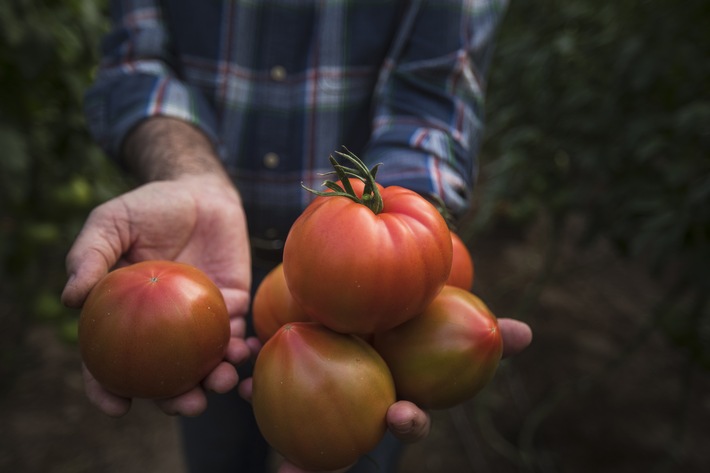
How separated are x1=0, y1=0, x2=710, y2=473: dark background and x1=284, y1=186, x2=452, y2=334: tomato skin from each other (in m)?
0.93

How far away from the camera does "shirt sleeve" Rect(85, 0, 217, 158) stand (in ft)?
4.72

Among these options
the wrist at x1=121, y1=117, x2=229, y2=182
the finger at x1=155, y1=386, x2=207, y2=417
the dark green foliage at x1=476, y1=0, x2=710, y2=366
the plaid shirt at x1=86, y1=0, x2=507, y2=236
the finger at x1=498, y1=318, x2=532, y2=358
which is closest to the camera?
the finger at x1=155, y1=386, x2=207, y2=417

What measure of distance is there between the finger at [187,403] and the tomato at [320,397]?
0.13 m

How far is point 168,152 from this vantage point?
1354mm

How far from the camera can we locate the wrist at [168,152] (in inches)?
51.4

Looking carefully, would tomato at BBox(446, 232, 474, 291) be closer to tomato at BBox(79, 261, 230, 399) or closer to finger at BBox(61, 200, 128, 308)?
tomato at BBox(79, 261, 230, 399)

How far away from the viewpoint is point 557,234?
2.48 metres

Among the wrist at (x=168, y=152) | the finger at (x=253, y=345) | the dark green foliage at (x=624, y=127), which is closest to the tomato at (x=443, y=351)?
the finger at (x=253, y=345)

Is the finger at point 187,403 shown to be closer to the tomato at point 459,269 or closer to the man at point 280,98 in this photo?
the man at point 280,98

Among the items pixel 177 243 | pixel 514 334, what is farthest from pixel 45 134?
pixel 514 334

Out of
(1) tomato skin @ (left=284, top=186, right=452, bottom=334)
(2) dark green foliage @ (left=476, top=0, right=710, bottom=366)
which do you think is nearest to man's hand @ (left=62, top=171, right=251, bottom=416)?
(1) tomato skin @ (left=284, top=186, right=452, bottom=334)

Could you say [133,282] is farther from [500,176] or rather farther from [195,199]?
[500,176]

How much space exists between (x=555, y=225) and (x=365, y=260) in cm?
188

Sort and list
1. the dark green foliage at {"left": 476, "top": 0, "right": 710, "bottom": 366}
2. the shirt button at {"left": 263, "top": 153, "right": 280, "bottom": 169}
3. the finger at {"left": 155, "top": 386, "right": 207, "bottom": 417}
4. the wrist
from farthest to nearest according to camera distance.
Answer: the dark green foliage at {"left": 476, "top": 0, "right": 710, "bottom": 366} < the shirt button at {"left": 263, "top": 153, "right": 280, "bottom": 169} < the wrist < the finger at {"left": 155, "top": 386, "right": 207, "bottom": 417}
